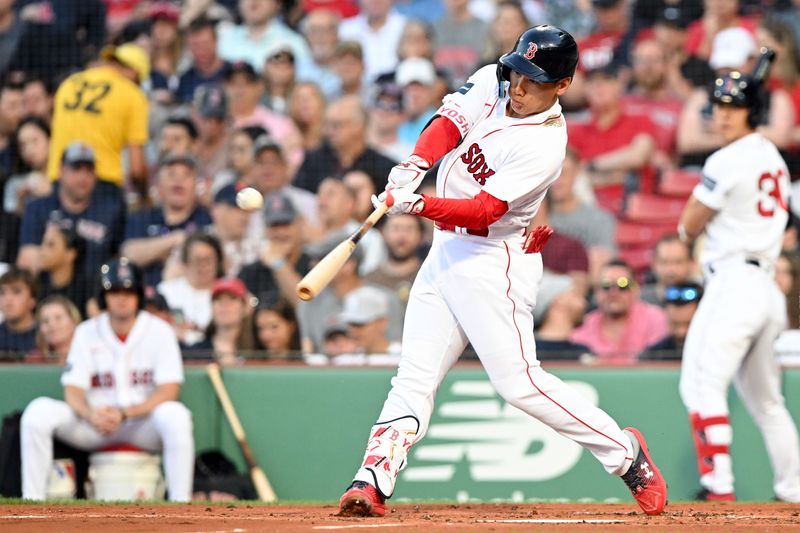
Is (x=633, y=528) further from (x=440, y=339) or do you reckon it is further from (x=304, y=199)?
(x=304, y=199)

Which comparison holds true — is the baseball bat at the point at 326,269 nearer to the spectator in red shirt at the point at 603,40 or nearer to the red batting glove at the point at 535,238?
the red batting glove at the point at 535,238

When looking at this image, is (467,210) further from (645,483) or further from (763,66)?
(763,66)

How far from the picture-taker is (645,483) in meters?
5.50

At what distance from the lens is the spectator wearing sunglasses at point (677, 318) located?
819cm

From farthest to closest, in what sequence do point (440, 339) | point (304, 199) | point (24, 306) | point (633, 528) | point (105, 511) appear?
point (304, 199) → point (24, 306) → point (105, 511) → point (440, 339) → point (633, 528)

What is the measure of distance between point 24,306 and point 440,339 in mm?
4563

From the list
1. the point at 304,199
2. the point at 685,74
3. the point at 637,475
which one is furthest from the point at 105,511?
the point at 685,74

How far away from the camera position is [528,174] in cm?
509

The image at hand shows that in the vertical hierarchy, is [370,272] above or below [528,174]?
below

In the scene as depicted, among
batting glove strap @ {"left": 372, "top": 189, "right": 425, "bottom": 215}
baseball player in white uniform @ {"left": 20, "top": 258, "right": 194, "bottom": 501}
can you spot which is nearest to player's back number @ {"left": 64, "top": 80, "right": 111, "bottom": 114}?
baseball player in white uniform @ {"left": 20, "top": 258, "right": 194, "bottom": 501}

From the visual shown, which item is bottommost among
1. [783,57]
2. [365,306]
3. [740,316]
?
[365,306]

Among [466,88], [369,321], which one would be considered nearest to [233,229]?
[369,321]

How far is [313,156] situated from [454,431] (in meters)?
3.00

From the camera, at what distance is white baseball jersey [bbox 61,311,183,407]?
25.8ft
